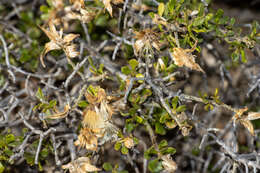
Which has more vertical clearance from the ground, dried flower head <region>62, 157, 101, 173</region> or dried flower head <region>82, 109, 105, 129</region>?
dried flower head <region>82, 109, 105, 129</region>

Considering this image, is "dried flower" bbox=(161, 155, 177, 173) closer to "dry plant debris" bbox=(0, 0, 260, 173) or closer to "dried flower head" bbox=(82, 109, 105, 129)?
"dry plant debris" bbox=(0, 0, 260, 173)

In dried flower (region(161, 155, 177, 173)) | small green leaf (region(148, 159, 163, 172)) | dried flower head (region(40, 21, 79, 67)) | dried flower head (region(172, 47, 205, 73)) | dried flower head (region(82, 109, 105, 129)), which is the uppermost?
dried flower head (region(172, 47, 205, 73))

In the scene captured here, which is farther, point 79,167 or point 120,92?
point 120,92

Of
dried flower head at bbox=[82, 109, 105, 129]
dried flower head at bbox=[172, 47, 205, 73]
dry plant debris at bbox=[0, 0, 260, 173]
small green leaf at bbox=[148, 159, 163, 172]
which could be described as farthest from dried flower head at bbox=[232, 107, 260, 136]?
dried flower head at bbox=[82, 109, 105, 129]

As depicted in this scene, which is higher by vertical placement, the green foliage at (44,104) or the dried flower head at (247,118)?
the dried flower head at (247,118)

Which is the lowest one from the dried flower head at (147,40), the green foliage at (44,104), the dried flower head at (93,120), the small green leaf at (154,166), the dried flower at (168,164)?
the small green leaf at (154,166)

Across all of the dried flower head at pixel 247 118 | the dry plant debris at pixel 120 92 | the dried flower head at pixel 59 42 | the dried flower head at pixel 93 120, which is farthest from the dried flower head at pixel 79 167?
the dried flower head at pixel 247 118

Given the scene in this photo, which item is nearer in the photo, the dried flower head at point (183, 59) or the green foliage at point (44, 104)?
the dried flower head at point (183, 59)

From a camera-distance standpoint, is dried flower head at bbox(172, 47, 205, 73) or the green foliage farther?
the green foliage

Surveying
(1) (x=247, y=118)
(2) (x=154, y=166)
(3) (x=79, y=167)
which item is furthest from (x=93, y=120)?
(1) (x=247, y=118)

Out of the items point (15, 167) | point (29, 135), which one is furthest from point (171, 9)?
point (15, 167)

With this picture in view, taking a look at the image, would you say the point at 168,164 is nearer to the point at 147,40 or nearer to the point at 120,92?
the point at 120,92

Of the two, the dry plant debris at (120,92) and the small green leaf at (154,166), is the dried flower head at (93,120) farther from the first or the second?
the small green leaf at (154,166)
